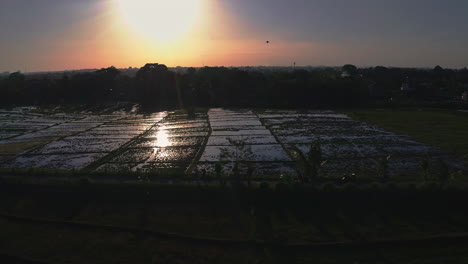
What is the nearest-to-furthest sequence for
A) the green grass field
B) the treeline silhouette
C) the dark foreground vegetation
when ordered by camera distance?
the dark foreground vegetation
the green grass field
the treeline silhouette

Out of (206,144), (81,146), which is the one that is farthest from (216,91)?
(81,146)

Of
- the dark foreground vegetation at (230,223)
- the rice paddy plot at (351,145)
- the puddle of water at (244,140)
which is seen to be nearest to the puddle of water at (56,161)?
the dark foreground vegetation at (230,223)

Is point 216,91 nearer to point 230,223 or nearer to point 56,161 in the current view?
point 56,161

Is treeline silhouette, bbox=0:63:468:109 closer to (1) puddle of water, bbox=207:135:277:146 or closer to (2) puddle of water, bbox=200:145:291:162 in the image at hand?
(1) puddle of water, bbox=207:135:277:146

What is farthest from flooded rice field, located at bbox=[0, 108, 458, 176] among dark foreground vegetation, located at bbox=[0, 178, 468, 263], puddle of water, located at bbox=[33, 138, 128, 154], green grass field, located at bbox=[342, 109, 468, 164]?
dark foreground vegetation, located at bbox=[0, 178, 468, 263]

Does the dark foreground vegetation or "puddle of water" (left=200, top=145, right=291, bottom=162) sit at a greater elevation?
"puddle of water" (left=200, top=145, right=291, bottom=162)

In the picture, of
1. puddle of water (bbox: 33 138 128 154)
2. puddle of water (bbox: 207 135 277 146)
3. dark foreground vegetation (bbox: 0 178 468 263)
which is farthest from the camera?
puddle of water (bbox: 207 135 277 146)
